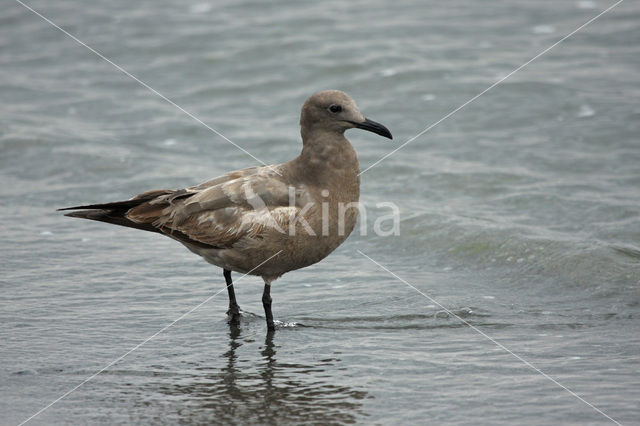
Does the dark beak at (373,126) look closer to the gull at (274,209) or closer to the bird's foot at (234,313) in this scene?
the gull at (274,209)

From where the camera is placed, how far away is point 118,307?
6605 millimetres

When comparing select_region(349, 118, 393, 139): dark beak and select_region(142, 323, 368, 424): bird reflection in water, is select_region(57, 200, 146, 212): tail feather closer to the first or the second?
select_region(142, 323, 368, 424): bird reflection in water

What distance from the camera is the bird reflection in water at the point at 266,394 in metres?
4.84

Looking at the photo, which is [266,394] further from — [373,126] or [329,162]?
[373,126]

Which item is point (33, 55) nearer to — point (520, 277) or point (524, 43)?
point (524, 43)

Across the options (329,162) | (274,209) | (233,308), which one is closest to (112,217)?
Answer: (233,308)

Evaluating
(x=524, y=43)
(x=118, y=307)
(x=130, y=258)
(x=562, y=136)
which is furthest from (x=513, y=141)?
(x=118, y=307)

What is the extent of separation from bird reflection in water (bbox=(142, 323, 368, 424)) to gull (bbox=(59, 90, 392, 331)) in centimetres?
67

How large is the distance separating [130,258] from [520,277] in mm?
3332

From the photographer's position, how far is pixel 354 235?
8.51 m

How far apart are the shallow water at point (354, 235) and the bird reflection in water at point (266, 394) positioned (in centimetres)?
2

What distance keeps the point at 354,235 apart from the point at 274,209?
2.48m

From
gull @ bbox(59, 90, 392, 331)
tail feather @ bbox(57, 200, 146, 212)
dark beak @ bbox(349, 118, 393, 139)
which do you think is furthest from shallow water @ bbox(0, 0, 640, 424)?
dark beak @ bbox(349, 118, 393, 139)

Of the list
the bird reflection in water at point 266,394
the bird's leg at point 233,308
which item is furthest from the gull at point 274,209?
the bird reflection in water at point 266,394
